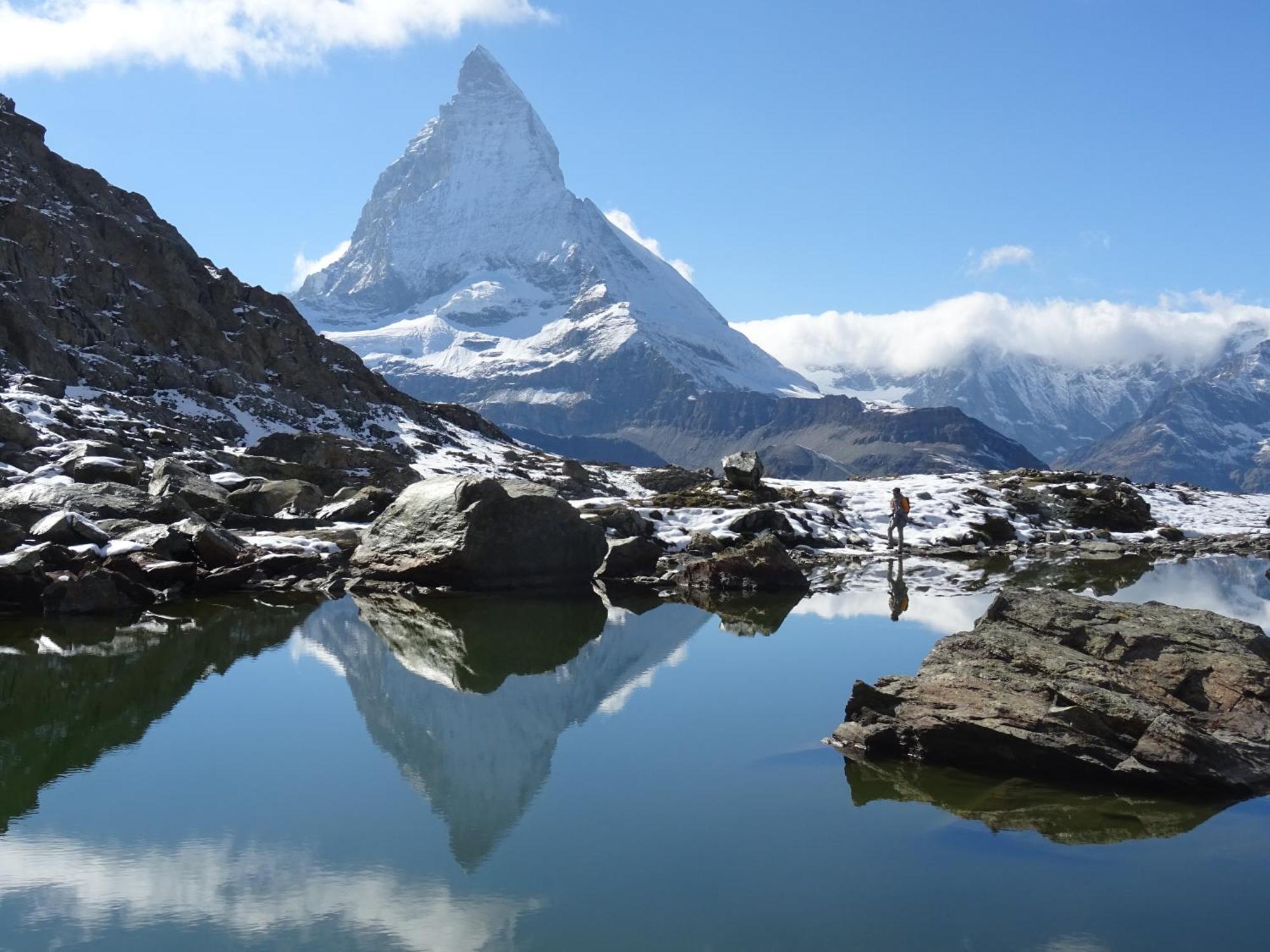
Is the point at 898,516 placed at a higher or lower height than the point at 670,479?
lower

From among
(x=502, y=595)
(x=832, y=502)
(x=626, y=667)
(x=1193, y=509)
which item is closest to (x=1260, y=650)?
(x=626, y=667)

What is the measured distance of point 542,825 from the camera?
12.3m

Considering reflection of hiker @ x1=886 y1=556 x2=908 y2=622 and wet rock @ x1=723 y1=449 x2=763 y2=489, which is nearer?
reflection of hiker @ x1=886 y1=556 x2=908 y2=622

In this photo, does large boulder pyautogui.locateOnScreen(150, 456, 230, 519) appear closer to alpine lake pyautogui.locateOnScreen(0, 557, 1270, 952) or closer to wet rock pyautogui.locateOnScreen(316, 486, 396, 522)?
wet rock pyautogui.locateOnScreen(316, 486, 396, 522)

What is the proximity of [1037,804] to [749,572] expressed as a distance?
22056 millimetres

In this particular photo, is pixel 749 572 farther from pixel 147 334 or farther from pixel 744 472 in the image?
pixel 147 334

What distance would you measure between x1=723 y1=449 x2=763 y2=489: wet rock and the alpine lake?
1366 inches

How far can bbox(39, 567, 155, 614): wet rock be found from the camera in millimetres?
27688

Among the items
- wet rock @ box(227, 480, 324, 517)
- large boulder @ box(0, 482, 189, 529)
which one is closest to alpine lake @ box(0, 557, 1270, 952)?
large boulder @ box(0, 482, 189, 529)

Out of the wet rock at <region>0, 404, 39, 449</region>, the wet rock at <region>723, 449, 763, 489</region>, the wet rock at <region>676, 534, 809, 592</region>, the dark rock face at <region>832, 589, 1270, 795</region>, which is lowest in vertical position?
the dark rock face at <region>832, 589, 1270, 795</region>

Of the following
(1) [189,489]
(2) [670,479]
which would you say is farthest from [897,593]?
(2) [670,479]

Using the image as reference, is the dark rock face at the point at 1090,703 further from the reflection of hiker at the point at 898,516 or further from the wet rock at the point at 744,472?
the wet rock at the point at 744,472

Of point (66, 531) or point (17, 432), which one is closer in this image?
point (66, 531)

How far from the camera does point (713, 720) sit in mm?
17281
